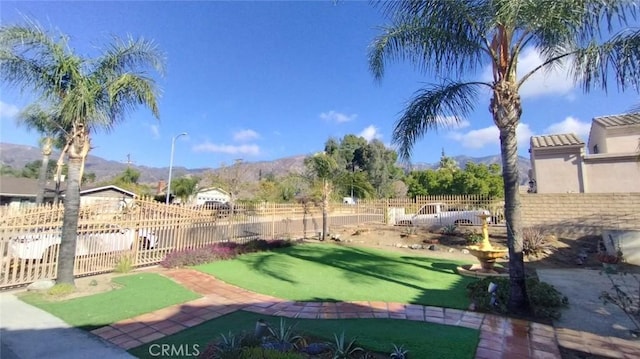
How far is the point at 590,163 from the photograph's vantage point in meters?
17.1

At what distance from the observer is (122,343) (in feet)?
14.7

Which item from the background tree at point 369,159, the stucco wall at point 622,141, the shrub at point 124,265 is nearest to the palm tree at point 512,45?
the shrub at point 124,265

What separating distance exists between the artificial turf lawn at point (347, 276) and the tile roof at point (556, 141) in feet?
36.6

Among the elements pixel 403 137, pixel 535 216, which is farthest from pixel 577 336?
pixel 535 216

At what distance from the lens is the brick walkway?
14.4 ft

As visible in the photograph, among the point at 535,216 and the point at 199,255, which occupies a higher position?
the point at 535,216

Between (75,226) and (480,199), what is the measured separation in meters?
17.5

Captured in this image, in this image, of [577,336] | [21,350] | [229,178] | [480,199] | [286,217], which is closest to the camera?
[21,350]

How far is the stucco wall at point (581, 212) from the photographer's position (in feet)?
45.0

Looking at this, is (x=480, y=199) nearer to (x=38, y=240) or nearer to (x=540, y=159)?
(x=540, y=159)

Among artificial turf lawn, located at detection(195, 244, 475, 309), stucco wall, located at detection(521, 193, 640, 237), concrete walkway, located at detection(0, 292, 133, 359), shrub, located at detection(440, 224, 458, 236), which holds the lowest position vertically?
concrete walkway, located at detection(0, 292, 133, 359)

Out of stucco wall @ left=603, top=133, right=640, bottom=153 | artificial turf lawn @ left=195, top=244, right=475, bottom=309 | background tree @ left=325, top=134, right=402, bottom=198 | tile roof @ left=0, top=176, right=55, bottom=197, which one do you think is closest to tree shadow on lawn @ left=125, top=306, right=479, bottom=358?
artificial turf lawn @ left=195, top=244, right=475, bottom=309

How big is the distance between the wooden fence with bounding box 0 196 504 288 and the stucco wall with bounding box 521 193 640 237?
11586 millimetres

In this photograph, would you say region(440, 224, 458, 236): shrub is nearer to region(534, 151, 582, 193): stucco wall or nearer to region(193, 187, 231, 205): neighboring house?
region(534, 151, 582, 193): stucco wall
